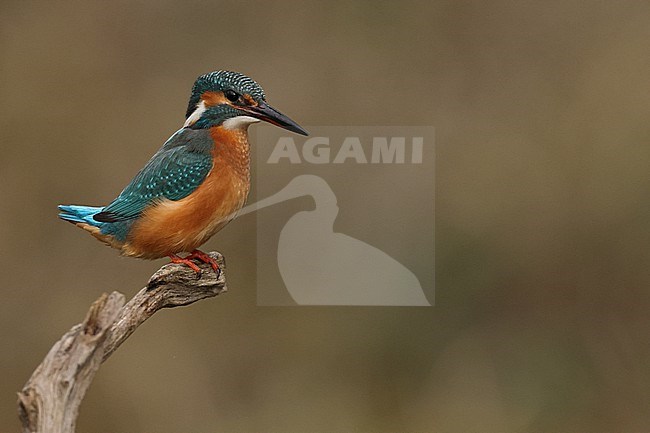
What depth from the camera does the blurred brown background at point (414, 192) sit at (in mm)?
4875

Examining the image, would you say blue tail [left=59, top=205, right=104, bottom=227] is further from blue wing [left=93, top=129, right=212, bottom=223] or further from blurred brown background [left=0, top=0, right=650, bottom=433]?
blurred brown background [left=0, top=0, right=650, bottom=433]

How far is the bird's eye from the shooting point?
264 cm

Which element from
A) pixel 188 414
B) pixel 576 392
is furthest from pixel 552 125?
pixel 188 414

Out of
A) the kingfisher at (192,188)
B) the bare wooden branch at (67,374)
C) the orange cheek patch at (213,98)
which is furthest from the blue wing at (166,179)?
the bare wooden branch at (67,374)

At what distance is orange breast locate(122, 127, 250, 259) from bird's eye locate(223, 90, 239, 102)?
0.31 feet

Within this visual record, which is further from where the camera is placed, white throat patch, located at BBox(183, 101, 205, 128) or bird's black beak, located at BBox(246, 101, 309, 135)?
white throat patch, located at BBox(183, 101, 205, 128)

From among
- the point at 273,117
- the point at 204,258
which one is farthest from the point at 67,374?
the point at 273,117

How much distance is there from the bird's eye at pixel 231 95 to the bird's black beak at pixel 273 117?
5cm

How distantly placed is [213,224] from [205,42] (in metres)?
2.99

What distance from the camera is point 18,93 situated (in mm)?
5270

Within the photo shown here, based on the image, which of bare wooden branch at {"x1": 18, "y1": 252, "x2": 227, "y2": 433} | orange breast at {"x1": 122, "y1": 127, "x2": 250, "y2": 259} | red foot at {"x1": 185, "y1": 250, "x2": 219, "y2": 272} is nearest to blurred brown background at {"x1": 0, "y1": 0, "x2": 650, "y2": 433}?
red foot at {"x1": 185, "y1": 250, "x2": 219, "y2": 272}

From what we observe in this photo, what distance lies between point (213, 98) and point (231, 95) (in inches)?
2.3

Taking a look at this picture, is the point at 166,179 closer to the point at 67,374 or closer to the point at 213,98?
the point at 213,98

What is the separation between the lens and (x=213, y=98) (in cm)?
268
